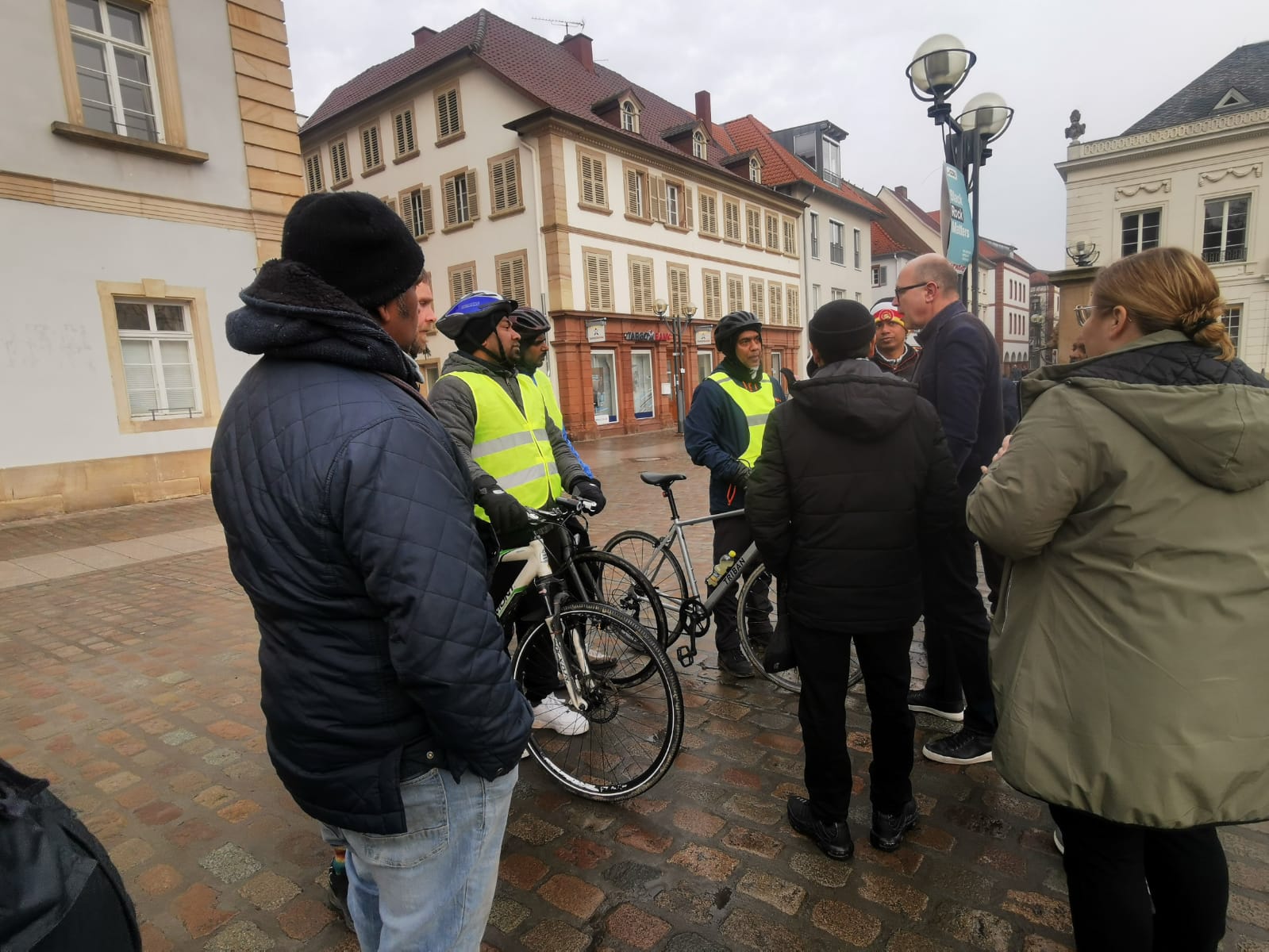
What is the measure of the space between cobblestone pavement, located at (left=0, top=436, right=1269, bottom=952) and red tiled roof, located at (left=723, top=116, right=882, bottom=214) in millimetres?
33814

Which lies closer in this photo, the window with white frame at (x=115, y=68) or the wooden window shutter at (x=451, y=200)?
the window with white frame at (x=115, y=68)

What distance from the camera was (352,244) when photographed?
4.58 ft

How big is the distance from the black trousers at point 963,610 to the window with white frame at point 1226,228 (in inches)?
1302

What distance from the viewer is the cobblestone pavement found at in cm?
224

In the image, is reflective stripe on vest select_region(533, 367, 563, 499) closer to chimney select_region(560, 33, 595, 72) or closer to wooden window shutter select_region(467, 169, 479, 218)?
wooden window shutter select_region(467, 169, 479, 218)

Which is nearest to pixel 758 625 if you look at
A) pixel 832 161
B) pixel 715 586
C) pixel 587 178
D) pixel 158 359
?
pixel 715 586

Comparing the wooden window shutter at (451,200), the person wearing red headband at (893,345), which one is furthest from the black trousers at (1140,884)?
the wooden window shutter at (451,200)

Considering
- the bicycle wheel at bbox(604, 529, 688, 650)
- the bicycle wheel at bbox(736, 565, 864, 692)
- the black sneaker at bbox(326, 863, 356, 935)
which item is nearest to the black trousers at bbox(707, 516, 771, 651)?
the bicycle wheel at bbox(736, 565, 864, 692)


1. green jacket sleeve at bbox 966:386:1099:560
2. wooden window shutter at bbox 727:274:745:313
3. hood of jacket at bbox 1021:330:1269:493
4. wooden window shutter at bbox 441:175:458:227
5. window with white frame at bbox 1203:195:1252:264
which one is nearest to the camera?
hood of jacket at bbox 1021:330:1269:493

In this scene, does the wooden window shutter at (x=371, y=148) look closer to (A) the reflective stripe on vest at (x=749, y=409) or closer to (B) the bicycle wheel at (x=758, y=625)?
(A) the reflective stripe on vest at (x=749, y=409)

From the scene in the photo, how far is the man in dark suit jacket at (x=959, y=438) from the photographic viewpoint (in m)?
3.03

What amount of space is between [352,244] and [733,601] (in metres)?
3.16

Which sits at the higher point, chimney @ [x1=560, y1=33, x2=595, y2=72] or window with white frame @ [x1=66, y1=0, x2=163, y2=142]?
chimney @ [x1=560, y1=33, x2=595, y2=72]

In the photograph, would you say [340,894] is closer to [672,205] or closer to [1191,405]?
[1191,405]
